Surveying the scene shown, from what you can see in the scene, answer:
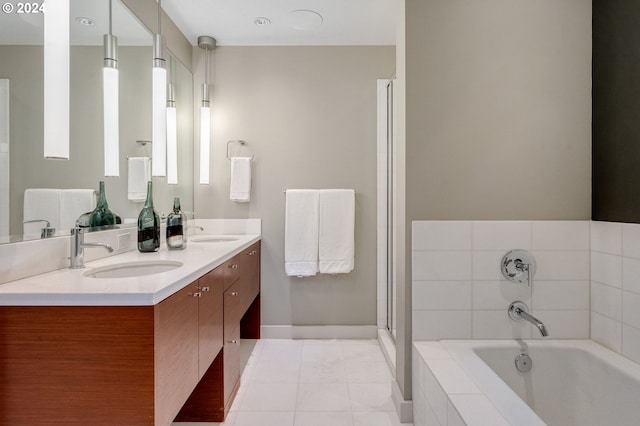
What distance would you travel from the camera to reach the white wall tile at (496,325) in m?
1.68

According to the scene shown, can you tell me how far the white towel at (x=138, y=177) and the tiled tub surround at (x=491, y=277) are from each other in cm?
155

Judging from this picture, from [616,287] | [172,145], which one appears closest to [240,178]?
[172,145]

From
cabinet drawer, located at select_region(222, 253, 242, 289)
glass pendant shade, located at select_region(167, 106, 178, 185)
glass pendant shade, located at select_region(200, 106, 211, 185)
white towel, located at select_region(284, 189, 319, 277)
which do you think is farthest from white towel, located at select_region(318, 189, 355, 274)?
glass pendant shade, located at select_region(167, 106, 178, 185)

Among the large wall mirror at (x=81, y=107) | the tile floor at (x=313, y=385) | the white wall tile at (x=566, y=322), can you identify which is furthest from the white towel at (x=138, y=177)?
the white wall tile at (x=566, y=322)

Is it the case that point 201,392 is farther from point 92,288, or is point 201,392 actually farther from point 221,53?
point 221,53

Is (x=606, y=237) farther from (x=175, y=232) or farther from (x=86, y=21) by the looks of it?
(x=86, y=21)

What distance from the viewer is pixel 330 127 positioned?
9.04ft

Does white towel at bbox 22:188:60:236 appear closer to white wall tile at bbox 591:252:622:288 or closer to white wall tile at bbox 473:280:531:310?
white wall tile at bbox 473:280:531:310

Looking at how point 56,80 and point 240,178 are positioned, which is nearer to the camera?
point 56,80

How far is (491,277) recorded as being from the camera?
1692 mm

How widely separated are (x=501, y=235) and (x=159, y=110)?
6.55ft

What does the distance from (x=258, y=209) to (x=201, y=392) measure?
1.42 metres

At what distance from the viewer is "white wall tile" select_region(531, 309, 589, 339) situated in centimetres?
169

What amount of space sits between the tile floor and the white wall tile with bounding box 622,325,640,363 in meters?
1.08
